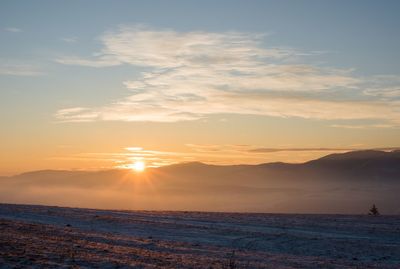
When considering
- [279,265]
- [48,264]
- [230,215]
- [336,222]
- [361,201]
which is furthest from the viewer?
[361,201]

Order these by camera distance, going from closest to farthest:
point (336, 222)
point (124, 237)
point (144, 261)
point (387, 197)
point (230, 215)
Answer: point (144, 261) < point (124, 237) < point (336, 222) < point (230, 215) < point (387, 197)

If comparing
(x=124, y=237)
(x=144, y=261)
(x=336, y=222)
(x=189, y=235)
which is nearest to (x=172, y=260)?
(x=144, y=261)

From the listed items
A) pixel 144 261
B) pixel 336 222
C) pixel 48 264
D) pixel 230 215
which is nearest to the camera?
pixel 48 264

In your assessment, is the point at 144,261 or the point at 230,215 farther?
the point at 230,215

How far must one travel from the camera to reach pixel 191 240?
27.4 meters

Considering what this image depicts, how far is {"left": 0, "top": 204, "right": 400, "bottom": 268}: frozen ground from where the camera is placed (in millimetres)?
19547

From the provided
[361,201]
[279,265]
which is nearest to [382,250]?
[279,265]

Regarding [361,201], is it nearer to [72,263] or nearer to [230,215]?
[230,215]

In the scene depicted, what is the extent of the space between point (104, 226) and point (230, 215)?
38.6 feet

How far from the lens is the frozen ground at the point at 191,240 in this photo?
19547mm

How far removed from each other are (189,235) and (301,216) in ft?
43.8

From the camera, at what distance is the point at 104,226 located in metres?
30.2

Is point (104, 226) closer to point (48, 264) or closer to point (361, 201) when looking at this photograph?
point (48, 264)

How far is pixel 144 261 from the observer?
19.6 meters
